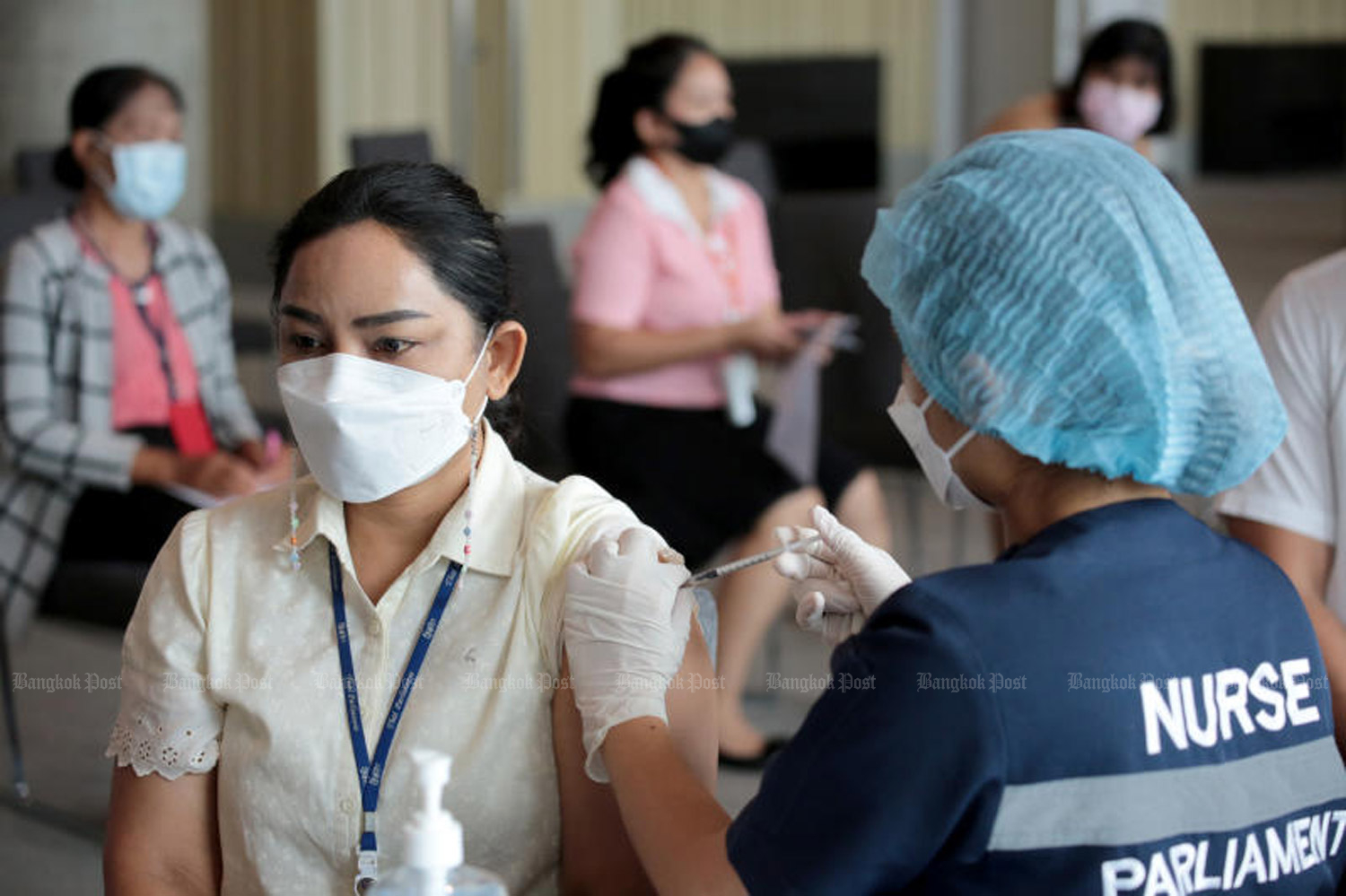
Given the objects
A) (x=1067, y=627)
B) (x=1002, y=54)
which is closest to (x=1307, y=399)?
(x=1067, y=627)


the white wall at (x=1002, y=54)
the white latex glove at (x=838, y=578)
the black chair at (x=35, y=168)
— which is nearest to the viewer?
the white latex glove at (x=838, y=578)

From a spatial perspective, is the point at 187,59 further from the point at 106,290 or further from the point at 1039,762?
the point at 1039,762

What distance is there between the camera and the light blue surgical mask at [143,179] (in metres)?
2.86

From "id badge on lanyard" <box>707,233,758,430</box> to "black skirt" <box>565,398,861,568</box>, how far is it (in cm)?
3

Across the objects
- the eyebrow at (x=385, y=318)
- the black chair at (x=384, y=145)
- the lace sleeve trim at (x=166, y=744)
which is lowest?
the lace sleeve trim at (x=166, y=744)

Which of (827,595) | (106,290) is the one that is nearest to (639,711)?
(827,595)

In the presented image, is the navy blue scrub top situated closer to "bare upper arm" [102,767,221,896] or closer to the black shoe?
"bare upper arm" [102,767,221,896]

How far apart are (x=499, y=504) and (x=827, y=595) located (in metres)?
0.33

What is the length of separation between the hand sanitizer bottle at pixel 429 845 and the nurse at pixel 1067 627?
0.20 meters

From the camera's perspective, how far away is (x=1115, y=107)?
3.76 m

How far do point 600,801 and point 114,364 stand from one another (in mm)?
1764

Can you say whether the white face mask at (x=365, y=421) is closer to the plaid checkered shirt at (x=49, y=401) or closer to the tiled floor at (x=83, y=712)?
the tiled floor at (x=83, y=712)

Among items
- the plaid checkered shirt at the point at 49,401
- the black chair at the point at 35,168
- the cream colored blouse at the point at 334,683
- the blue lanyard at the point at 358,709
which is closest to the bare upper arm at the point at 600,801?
the cream colored blouse at the point at 334,683

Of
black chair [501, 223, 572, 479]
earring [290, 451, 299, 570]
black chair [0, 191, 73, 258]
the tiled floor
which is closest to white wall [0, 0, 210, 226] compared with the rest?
the tiled floor
